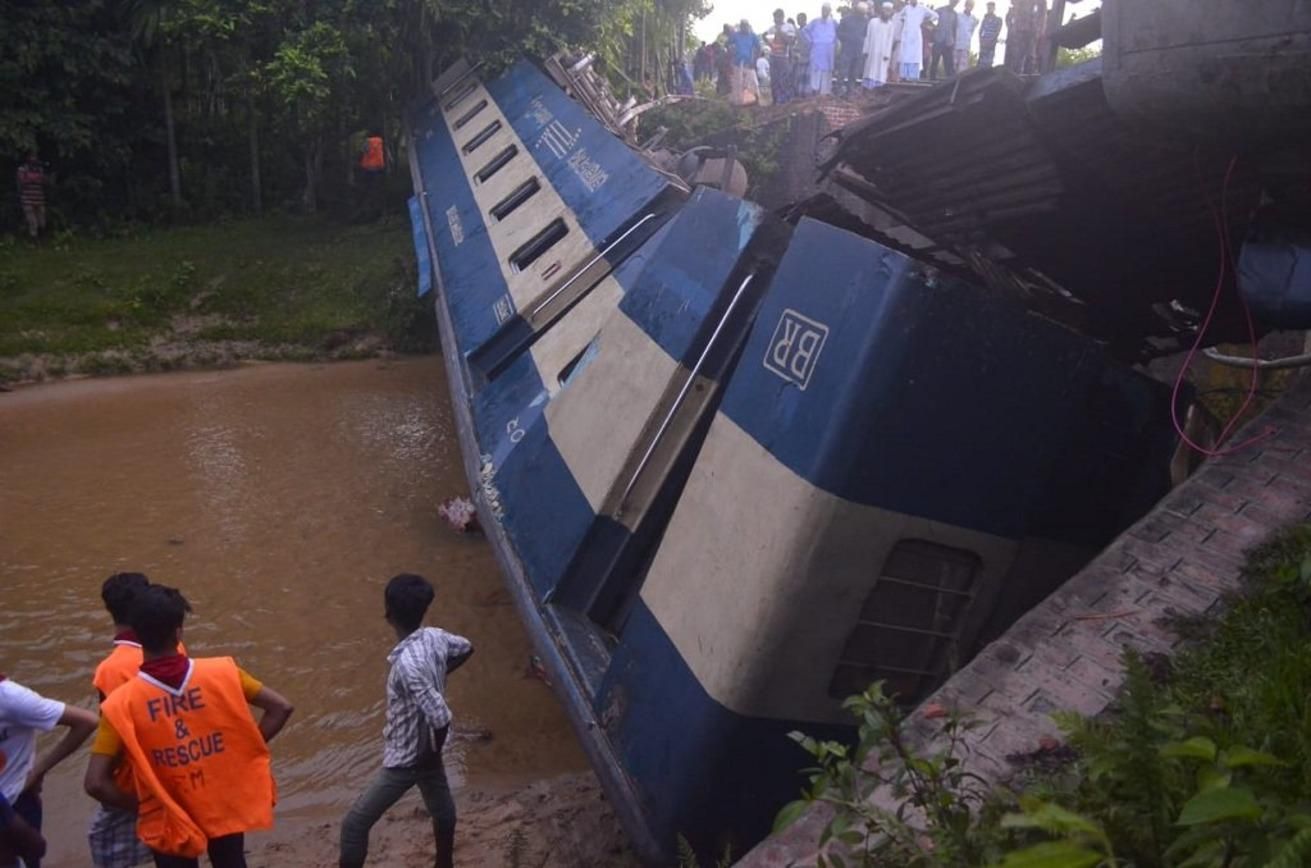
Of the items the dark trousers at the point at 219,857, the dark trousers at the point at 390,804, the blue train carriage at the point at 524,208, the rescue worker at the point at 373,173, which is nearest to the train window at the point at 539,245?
the blue train carriage at the point at 524,208

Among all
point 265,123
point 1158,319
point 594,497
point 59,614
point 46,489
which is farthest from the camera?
point 265,123

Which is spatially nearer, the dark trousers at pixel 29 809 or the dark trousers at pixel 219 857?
the dark trousers at pixel 219 857

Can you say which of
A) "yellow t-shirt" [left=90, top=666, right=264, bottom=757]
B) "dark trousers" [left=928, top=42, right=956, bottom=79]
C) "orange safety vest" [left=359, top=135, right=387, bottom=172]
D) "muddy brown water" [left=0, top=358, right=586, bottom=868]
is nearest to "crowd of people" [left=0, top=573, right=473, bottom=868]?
"yellow t-shirt" [left=90, top=666, right=264, bottom=757]

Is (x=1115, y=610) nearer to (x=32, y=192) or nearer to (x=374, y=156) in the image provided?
(x=32, y=192)

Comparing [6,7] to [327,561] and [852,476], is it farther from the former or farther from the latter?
[852,476]

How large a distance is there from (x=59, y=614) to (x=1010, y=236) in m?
5.52

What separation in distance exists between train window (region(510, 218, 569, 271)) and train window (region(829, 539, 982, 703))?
16.0ft

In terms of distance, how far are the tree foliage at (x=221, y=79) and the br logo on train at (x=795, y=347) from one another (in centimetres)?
1011

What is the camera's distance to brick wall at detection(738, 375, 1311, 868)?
111 inches

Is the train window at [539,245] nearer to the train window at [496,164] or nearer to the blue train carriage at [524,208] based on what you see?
the blue train carriage at [524,208]

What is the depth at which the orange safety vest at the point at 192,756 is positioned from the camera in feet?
9.40

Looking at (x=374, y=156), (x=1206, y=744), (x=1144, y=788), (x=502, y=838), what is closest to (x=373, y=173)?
(x=374, y=156)

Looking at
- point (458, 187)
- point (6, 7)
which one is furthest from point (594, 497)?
point (6, 7)

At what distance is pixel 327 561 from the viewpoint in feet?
23.3
